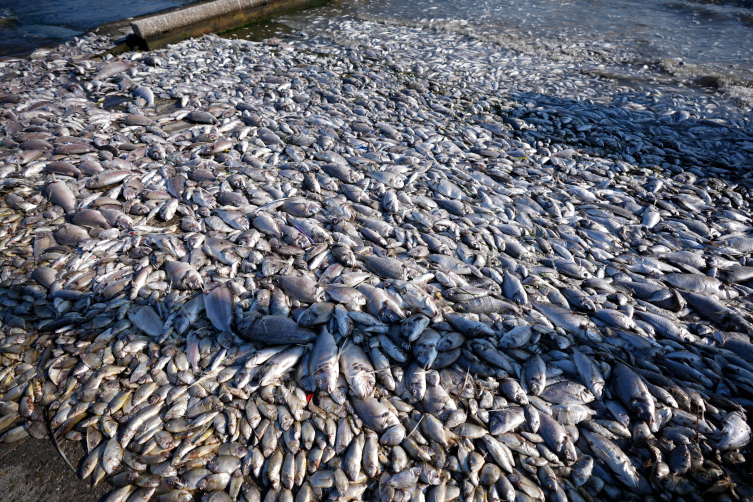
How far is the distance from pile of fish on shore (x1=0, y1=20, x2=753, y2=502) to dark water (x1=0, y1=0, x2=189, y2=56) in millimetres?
5222

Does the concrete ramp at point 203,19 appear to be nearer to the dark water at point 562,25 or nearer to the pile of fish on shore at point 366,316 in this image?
the dark water at point 562,25

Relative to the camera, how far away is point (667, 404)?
8.21 ft

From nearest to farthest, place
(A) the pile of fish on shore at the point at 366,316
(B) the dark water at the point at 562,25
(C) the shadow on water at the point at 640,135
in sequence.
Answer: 1. (A) the pile of fish on shore at the point at 366,316
2. (C) the shadow on water at the point at 640,135
3. (B) the dark water at the point at 562,25

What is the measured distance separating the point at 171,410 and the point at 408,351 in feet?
5.12

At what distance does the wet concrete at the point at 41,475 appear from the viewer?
2.11 meters

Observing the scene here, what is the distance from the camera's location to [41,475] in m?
2.18

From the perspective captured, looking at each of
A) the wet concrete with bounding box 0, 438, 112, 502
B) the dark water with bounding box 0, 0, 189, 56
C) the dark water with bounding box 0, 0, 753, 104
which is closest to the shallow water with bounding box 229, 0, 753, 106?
the dark water with bounding box 0, 0, 753, 104

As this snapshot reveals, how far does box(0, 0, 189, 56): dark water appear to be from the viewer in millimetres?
8633

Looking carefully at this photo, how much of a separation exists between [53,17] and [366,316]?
13.3m

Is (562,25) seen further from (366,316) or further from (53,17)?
(53,17)

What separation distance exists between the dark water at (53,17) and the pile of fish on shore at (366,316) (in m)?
5.22

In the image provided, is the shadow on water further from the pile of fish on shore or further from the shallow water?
the shallow water

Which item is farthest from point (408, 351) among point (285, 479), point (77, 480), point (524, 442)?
point (77, 480)

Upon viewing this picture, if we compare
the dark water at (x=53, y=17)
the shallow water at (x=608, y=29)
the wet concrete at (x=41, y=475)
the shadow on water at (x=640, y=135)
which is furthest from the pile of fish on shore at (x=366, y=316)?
the dark water at (x=53, y=17)
